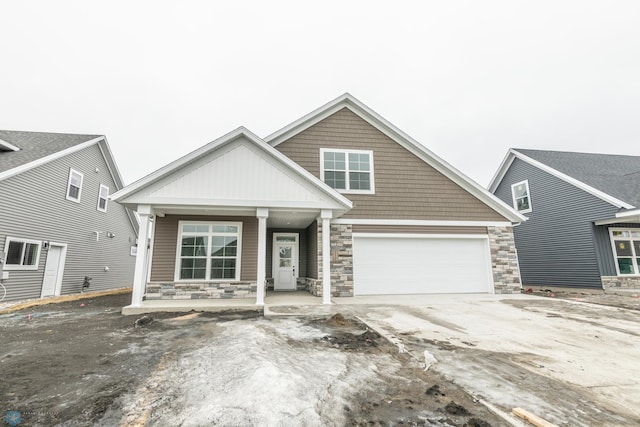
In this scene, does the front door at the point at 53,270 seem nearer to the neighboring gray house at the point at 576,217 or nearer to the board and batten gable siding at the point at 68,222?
the board and batten gable siding at the point at 68,222

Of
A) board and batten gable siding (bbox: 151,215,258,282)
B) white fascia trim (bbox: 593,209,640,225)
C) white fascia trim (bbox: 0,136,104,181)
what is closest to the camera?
board and batten gable siding (bbox: 151,215,258,282)

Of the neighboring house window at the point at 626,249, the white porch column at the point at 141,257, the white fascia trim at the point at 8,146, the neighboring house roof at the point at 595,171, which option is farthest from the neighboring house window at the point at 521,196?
the white fascia trim at the point at 8,146

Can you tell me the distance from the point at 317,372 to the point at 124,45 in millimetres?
19046

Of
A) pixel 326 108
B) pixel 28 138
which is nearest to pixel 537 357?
pixel 326 108

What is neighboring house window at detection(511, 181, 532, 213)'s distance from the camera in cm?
1481

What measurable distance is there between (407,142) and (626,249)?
1067 cm

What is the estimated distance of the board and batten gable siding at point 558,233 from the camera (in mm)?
12023

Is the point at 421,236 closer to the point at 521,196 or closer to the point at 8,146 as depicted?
the point at 521,196

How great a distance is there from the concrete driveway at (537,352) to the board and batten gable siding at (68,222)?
11.4 m

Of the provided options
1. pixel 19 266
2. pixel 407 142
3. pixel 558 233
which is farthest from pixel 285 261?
pixel 558 233

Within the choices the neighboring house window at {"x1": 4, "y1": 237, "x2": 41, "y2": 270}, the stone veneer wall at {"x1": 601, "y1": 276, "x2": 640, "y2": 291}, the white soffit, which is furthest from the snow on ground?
the stone veneer wall at {"x1": 601, "y1": 276, "x2": 640, "y2": 291}

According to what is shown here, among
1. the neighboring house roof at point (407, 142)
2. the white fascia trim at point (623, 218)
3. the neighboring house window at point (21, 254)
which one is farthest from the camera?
the neighboring house roof at point (407, 142)

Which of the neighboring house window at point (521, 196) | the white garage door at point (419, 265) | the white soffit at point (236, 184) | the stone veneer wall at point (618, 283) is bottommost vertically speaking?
the stone veneer wall at point (618, 283)

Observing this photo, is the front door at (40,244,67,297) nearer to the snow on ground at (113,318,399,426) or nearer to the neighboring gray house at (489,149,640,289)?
the snow on ground at (113,318,399,426)
